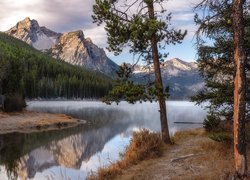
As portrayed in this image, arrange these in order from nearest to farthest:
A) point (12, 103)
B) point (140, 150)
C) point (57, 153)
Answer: point (140, 150) → point (57, 153) → point (12, 103)

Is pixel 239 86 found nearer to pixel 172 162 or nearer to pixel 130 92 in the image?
pixel 172 162

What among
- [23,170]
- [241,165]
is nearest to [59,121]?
[23,170]

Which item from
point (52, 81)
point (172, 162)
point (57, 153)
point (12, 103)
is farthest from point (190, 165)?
point (52, 81)

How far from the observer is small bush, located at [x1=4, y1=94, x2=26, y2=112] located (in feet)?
186

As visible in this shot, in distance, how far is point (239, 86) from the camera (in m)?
10.9

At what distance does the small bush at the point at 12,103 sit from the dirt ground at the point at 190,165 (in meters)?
41.8

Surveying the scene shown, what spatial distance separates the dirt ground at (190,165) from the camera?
45.7ft

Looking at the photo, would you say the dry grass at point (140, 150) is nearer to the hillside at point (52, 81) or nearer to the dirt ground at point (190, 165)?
the dirt ground at point (190, 165)

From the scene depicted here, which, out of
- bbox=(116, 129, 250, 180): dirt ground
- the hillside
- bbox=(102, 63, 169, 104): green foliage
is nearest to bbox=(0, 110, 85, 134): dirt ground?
bbox=(102, 63, 169, 104): green foliage

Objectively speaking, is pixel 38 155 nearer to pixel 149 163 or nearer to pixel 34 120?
pixel 149 163

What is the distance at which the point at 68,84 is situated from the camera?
16650cm

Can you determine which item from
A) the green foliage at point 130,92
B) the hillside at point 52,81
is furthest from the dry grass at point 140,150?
the hillside at point 52,81

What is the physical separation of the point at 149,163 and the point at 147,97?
4519 mm

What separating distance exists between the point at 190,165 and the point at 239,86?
5.93 metres
